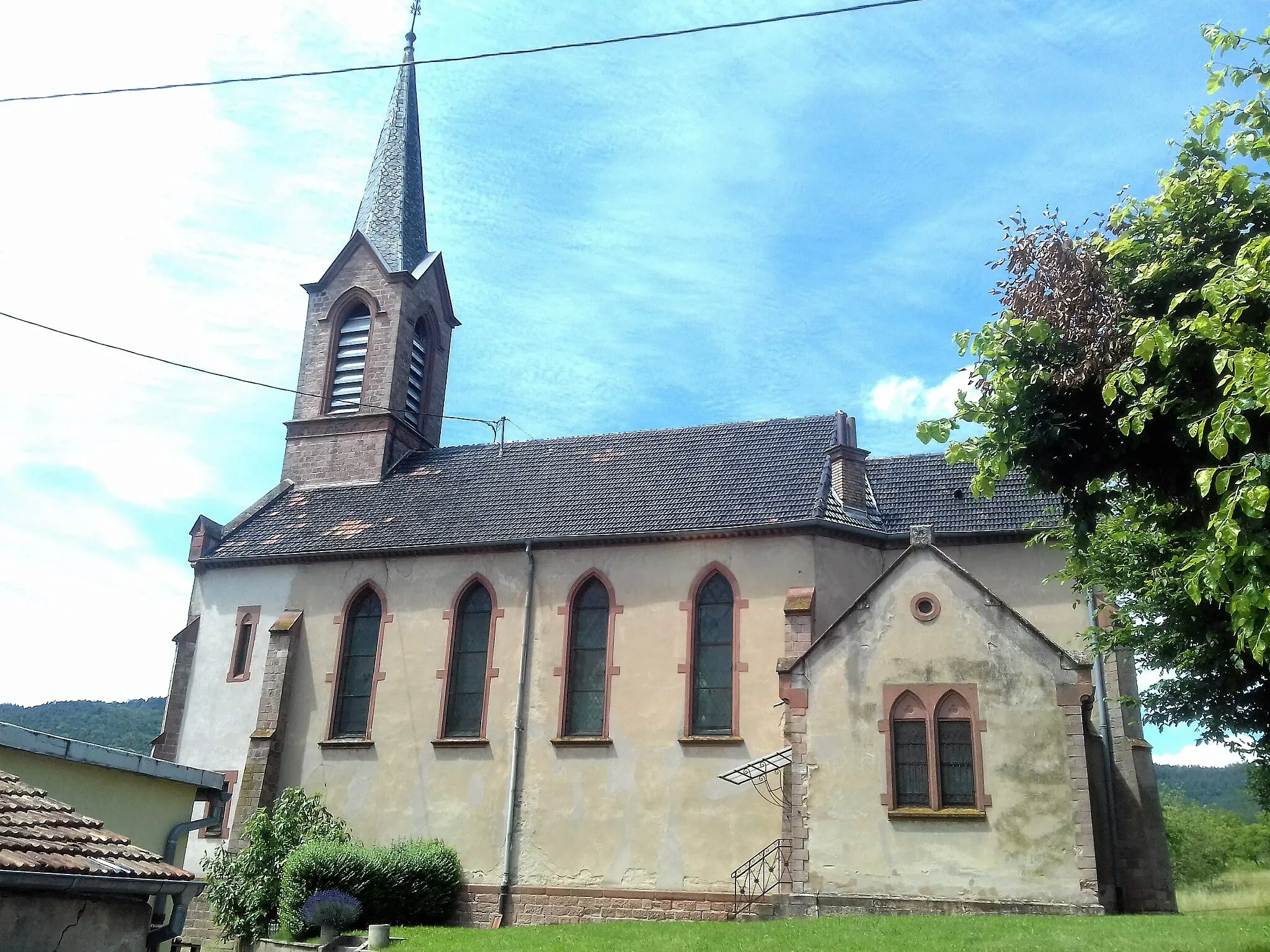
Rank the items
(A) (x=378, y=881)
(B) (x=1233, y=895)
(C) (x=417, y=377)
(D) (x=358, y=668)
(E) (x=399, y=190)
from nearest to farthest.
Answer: (A) (x=378, y=881)
(D) (x=358, y=668)
(C) (x=417, y=377)
(B) (x=1233, y=895)
(E) (x=399, y=190)

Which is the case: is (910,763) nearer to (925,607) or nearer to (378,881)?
(925,607)

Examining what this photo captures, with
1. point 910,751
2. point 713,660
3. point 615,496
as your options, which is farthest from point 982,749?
point 615,496

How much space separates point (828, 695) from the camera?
68.7 feet

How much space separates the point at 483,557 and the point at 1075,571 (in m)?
14.5

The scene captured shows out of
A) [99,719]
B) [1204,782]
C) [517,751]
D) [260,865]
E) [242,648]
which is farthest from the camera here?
[1204,782]

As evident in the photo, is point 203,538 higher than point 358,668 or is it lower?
higher

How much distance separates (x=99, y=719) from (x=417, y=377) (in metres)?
37.5

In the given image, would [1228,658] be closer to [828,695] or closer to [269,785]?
[828,695]

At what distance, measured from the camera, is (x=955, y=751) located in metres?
20.2

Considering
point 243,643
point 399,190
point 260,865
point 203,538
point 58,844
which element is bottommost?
point 260,865

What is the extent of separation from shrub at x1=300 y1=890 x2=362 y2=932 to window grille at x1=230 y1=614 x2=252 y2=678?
329 inches

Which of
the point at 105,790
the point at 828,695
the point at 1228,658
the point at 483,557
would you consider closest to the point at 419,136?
the point at 483,557

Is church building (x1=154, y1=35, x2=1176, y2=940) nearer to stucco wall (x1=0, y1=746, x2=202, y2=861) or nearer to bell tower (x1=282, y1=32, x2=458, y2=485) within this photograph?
bell tower (x1=282, y1=32, x2=458, y2=485)

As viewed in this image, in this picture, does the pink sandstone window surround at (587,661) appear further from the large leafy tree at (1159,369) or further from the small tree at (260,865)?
the large leafy tree at (1159,369)
